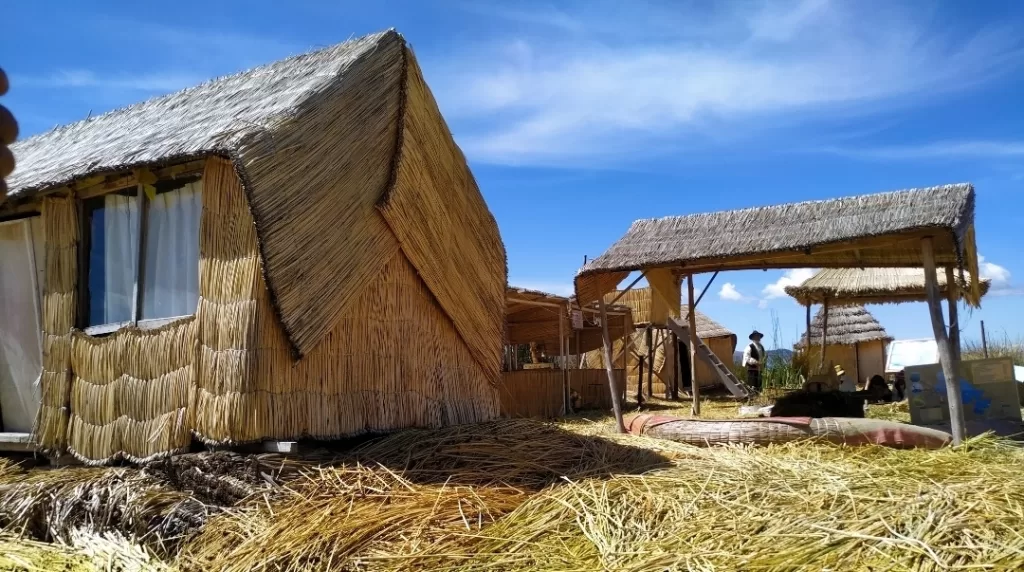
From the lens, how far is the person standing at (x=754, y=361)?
18688mm

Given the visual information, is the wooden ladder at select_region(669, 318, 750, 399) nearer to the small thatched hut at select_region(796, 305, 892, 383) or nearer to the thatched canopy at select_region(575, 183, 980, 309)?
the thatched canopy at select_region(575, 183, 980, 309)

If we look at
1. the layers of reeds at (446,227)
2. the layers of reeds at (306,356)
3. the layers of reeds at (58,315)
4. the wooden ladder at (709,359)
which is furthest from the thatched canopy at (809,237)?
the layers of reeds at (58,315)

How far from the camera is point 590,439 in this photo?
23.5 ft

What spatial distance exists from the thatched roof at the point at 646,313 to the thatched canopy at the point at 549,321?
4.84 feet

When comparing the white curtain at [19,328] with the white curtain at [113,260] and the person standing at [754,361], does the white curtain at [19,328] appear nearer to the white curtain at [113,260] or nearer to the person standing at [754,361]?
the white curtain at [113,260]

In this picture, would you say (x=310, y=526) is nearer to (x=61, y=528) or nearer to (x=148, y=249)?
(x=61, y=528)

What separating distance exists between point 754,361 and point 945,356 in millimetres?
11080

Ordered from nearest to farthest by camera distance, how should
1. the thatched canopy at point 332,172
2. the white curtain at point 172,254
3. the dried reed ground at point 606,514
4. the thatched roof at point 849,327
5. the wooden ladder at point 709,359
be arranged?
1. the dried reed ground at point 606,514
2. the thatched canopy at point 332,172
3. the white curtain at point 172,254
4. the wooden ladder at point 709,359
5. the thatched roof at point 849,327

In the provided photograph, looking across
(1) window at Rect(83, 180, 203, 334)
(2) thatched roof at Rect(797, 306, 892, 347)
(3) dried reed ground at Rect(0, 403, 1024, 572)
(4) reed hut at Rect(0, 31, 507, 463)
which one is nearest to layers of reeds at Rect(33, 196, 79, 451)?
(4) reed hut at Rect(0, 31, 507, 463)

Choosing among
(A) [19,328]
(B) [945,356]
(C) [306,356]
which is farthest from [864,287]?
(A) [19,328]

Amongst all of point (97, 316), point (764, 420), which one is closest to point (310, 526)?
point (97, 316)

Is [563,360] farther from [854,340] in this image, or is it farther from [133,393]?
[854,340]

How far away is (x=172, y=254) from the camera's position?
6324 millimetres

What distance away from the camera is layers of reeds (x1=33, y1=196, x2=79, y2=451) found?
6707mm
